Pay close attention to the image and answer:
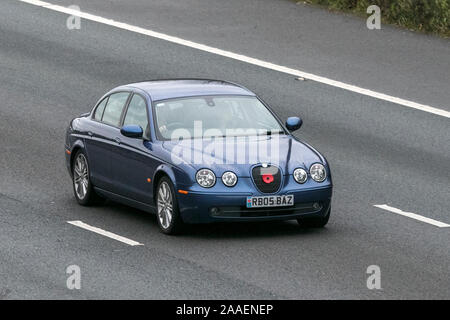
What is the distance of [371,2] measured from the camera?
25906 millimetres

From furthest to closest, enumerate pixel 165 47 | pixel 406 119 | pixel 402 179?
pixel 165 47, pixel 406 119, pixel 402 179

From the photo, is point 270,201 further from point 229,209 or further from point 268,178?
point 229,209

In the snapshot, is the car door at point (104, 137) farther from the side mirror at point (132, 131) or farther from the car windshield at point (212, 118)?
the car windshield at point (212, 118)

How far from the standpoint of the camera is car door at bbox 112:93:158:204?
1530 cm

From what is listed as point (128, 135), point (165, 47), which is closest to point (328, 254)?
point (128, 135)

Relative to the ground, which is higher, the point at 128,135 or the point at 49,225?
the point at 128,135

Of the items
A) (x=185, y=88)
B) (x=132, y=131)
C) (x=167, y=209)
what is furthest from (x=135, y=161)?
(x=185, y=88)

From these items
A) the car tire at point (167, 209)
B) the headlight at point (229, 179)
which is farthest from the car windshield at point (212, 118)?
the headlight at point (229, 179)

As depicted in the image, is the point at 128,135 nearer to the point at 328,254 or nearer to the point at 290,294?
the point at 328,254

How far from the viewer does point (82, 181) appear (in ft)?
55.5

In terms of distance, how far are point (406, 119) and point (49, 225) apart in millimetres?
7632

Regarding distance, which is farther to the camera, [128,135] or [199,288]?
[128,135]

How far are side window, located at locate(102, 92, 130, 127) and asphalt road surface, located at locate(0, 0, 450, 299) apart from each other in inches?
43.8

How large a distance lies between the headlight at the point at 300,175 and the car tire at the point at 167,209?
134 cm
